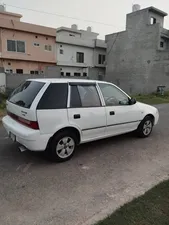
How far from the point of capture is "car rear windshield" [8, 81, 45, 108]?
11.8 feet

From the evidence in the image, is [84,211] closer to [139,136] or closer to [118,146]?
[118,146]

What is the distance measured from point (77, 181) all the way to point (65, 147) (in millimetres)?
851

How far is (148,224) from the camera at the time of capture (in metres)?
2.21

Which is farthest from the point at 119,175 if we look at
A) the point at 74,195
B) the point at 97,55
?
the point at 97,55

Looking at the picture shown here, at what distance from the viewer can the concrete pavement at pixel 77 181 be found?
2428 millimetres

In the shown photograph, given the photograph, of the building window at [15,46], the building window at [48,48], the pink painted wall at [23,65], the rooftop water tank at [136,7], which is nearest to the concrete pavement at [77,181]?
the pink painted wall at [23,65]

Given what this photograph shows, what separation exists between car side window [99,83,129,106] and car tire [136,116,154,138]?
2.88 feet

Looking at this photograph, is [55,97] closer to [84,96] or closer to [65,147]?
[84,96]

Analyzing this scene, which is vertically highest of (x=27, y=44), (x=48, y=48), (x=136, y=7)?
(x=136, y=7)

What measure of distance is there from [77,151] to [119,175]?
134 centimetres

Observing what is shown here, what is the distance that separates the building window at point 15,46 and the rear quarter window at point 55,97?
70.0 ft

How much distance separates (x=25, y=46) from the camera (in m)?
23.5

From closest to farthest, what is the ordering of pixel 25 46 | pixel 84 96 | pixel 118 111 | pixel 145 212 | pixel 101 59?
1. pixel 145 212
2. pixel 84 96
3. pixel 118 111
4. pixel 25 46
5. pixel 101 59

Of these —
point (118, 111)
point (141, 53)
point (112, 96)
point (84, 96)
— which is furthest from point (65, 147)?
point (141, 53)
